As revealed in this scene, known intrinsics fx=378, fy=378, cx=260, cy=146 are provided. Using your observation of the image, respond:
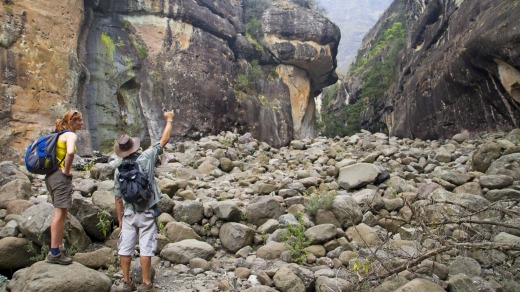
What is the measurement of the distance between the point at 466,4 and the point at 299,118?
1235 cm

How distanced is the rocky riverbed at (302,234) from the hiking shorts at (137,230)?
367mm

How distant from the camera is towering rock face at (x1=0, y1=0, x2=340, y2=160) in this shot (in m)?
12.5

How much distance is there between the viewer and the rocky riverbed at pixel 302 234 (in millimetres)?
3592

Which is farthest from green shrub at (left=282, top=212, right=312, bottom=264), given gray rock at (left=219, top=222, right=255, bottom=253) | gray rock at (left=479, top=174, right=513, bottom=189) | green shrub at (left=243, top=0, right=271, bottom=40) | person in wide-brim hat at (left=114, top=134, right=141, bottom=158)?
green shrub at (left=243, top=0, right=271, bottom=40)

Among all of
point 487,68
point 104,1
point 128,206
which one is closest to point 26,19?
point 104,1

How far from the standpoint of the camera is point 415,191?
7832mm

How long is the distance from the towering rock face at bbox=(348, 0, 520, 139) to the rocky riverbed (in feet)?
12.5

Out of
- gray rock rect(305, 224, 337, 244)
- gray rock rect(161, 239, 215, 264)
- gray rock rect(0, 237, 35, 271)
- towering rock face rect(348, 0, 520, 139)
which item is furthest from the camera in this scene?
towering rock face rect(348, 0, 520, 139)

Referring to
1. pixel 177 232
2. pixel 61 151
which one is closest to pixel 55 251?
pixel 61 151

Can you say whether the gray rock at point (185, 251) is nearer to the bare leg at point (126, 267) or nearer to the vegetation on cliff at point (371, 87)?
the bare leg at point (126, 267)

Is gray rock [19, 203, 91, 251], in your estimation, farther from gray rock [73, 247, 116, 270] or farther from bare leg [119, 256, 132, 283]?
bare leg [119, 256, 132, 283]

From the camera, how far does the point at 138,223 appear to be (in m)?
4.00

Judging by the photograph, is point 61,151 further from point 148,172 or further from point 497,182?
point 497,182

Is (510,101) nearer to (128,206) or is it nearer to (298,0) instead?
(128,206)
